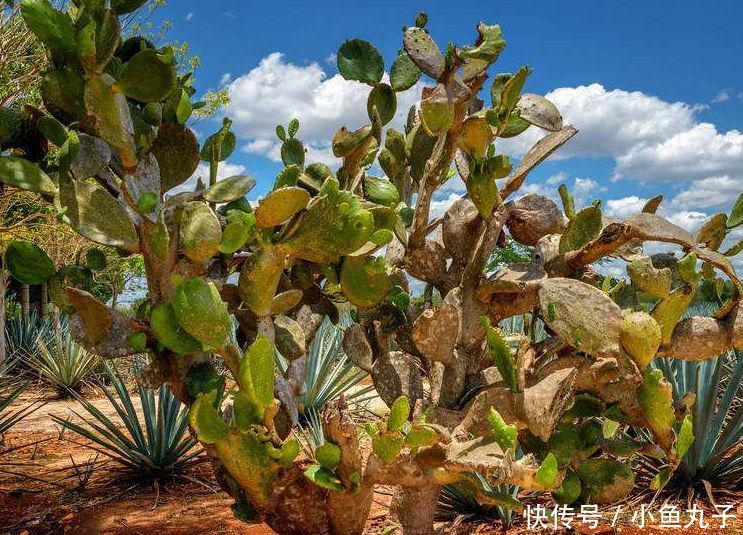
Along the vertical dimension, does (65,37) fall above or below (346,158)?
above

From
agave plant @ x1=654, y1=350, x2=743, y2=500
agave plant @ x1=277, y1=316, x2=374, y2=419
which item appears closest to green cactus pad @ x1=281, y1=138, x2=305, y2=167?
agave plant @ x1=654, y1=350, x2=743, y2=500

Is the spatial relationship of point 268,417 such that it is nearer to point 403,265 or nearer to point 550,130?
point 403,265

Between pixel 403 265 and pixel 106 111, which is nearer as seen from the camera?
pixel 106 111

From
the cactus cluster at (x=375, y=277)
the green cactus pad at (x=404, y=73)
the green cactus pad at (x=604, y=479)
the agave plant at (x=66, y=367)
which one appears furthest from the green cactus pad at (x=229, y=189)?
the agave plant at (x=66, y=367)

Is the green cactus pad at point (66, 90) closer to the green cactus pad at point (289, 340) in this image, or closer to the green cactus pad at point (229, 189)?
the green cactus pad at point (229, 189)

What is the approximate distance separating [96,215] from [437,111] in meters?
0.76

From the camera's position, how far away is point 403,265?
193 cm

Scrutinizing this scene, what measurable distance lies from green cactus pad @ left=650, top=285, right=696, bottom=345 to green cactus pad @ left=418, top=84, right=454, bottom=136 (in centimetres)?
66

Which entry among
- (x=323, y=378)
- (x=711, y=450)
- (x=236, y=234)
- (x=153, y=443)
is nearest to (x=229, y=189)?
(x=236, y=234)

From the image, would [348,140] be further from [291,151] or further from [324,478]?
[324,478]

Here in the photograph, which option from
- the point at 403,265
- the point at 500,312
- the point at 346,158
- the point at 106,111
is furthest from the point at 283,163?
the point at 500,312

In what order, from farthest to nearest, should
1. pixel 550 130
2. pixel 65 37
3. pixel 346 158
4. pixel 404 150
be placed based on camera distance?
pixel 404 150, pixel 346 158, pixel 550 130, pixel 65 37

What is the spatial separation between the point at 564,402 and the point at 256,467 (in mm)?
713

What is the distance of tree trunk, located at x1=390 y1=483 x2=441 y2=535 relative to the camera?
186 centimetres
